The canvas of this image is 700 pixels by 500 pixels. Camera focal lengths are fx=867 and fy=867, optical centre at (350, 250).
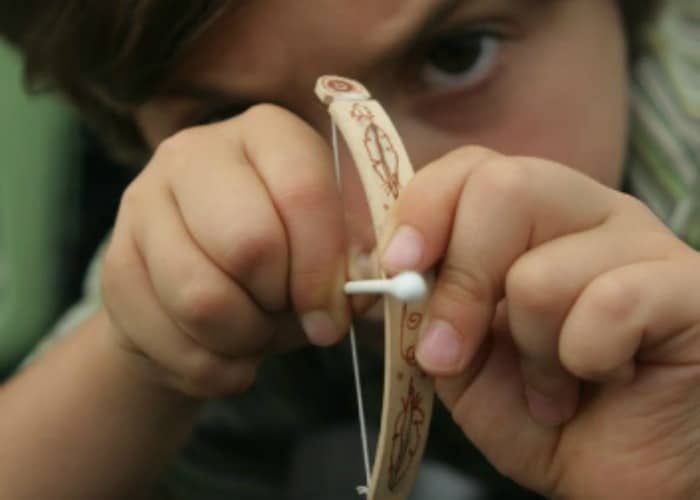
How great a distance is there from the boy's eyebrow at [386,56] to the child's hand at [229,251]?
117mm

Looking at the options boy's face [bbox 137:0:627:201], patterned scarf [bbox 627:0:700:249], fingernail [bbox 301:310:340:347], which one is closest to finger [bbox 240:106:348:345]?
fingernail [bbox 301:310:340:347]

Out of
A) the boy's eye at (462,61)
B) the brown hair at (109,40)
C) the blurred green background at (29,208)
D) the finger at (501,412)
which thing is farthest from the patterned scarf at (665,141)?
the blurred green background at (29,208)

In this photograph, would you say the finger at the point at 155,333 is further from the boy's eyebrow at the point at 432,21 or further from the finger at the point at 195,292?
the boy's eyebrow at the point at 432,21

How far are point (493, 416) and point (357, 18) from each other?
0.23 m

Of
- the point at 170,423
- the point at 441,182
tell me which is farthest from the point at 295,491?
the point at 441,182

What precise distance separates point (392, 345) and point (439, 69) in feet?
0.89

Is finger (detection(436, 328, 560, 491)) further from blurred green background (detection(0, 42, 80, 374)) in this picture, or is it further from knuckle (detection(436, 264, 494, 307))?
blurred green background (detection(0, 42, 80, 374))

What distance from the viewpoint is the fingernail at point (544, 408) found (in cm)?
36

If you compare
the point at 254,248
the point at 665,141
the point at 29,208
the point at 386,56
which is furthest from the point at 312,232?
the point at 29,208

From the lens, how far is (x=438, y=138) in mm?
522

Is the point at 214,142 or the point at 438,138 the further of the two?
the point at 438,138

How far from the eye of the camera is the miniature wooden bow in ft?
1.01

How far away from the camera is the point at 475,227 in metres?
0.32

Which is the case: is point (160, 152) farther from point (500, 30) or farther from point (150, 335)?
point (500, 30)
